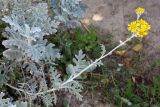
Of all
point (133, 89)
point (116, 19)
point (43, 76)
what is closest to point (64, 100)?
point (43, 76)

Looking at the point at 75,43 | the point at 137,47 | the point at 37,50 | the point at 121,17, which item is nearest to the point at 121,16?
the point at 121,17

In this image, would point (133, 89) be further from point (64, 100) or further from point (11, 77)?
point (11, 77)

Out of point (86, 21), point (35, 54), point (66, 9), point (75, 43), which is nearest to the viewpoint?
point (35, 54)

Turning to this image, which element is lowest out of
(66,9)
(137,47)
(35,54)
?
(35,54)

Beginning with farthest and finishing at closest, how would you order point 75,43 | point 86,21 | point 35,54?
point 86,21 < point 75,43 < point 35,54

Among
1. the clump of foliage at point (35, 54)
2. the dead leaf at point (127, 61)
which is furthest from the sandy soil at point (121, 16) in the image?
the clump of foliage at point (35, 54)

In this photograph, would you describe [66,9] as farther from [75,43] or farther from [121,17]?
[121,17]
